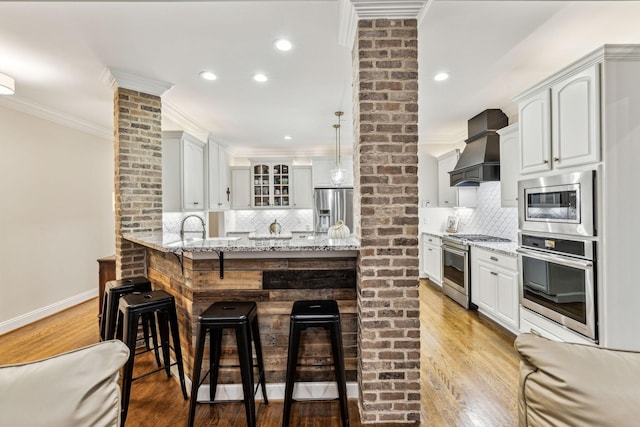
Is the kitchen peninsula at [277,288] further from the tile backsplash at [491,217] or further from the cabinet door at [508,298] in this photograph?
the tile backsplash at [491,217]

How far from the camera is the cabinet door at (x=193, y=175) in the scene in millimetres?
3896

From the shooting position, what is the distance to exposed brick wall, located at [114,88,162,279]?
293cm

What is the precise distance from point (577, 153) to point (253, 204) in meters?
5.28

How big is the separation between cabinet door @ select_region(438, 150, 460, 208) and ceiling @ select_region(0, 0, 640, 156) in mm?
1186

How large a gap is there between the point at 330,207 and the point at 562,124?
4168 mm

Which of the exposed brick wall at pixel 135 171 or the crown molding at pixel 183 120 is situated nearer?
the exposed brick wall at pixel 135 171

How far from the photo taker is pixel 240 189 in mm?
6332

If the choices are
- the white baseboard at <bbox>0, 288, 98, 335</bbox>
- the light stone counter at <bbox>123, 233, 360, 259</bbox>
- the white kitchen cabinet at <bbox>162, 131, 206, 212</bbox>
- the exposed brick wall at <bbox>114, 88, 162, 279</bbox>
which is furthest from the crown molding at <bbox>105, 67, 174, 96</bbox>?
the white baseboard at <bbox>0, 288, 98, 335</bbox>

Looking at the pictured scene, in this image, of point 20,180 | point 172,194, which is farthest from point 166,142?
point 20,180

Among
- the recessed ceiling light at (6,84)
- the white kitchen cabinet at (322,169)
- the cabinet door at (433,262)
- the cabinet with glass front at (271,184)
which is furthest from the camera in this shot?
the cabinet with glass front at (271,184)

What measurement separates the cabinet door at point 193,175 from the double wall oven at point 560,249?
381cm

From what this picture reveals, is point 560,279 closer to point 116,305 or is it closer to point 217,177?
point 116,305

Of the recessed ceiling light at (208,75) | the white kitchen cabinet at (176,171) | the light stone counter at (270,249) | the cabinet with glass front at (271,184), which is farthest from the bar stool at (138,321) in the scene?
the cabinet with glass front at (271,184)

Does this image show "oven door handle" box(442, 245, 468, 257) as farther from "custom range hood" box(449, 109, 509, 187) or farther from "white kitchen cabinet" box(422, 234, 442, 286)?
"custom range hood" box(449, 109, 509, 187)
